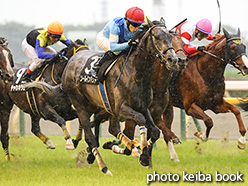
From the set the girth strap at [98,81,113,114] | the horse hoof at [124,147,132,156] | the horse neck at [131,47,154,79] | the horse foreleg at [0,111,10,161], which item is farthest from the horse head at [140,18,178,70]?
the horse foreleg at [0,111,10,161]

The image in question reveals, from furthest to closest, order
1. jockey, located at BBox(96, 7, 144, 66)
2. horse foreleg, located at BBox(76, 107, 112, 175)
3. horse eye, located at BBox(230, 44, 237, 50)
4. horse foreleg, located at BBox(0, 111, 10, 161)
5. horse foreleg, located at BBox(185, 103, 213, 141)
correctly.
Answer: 1. horse foreleg, located at BBox(0, 111, 10, 161)
2. horse foreleg, located at BBox(185, 103, 213, 141)
3. horse eye, located at BBox(230, 44, 237, 50)
4. horse foreleg, located at BBox(76, 107, 112, 175)
5. jockey, located at BBox(96, 7, 144, 66)

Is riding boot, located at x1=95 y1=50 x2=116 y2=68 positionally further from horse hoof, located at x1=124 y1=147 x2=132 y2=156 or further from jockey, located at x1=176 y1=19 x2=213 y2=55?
jockey, located at x1=176 y1=19 x2=213 y2=55

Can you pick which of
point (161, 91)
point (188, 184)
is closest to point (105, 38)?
point (161, 91)

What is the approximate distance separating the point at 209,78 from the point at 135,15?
6.77ft

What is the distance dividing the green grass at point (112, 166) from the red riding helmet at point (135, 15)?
1.72 meters

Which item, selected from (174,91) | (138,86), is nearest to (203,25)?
(174,91)

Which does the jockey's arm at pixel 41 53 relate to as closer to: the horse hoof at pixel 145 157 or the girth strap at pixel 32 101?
the girth strap at pixel 32 101

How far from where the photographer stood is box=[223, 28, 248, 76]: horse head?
7160 mm

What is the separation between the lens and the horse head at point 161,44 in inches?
209

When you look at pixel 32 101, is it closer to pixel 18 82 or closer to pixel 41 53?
pixel 18 82

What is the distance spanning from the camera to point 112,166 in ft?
22.8

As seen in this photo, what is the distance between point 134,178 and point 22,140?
4639 mm

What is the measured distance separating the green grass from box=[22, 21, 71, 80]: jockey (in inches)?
52.7

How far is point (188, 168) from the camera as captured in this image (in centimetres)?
648
